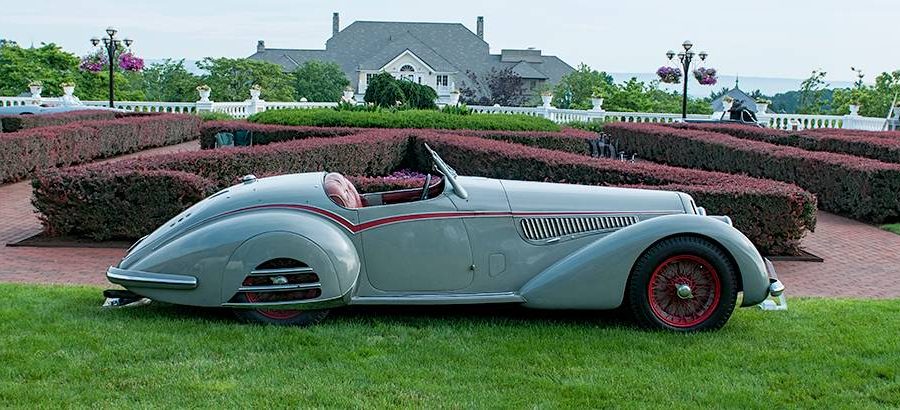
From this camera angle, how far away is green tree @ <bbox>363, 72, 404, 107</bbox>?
25266 mm

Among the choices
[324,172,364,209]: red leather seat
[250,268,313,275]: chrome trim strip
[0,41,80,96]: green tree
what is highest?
[0,41,80,96]: green tree

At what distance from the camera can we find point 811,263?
926 cm

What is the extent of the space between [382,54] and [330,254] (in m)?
55.6

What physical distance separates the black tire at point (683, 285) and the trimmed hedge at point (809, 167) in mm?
7577

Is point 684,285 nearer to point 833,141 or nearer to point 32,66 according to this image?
point 833,141

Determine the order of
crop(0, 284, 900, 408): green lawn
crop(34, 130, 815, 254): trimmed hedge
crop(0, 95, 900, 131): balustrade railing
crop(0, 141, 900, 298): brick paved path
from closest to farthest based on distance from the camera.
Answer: crop(0, 284, 900, 408): green lawn
crop(0, 141, 900, 298): brick paved path
crop(34, 130, 815, 254): trimmed hedge
crop(0, 95, 900, 131): balustrade railing

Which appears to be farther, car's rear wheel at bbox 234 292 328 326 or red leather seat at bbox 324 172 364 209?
red leather seat at bbox 324 172 364 209

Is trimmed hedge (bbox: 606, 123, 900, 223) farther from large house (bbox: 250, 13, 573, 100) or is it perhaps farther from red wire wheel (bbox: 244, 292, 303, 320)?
large house (bbox: 250, 13, 573, 100)

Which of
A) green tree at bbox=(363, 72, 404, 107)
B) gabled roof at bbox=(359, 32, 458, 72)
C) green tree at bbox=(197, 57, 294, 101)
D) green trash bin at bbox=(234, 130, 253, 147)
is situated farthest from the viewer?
gabled roof at bbox=(359, 32, 458, 72)

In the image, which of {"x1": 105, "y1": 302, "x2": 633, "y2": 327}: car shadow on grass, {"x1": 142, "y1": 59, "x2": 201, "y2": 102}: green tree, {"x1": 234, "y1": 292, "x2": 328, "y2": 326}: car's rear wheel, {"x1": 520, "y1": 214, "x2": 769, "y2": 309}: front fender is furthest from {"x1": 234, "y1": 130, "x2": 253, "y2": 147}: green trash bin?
{"x1": 142, "y1": 59, "x2": 201, "y2": 102}: green tree

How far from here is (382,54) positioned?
60.2 metres

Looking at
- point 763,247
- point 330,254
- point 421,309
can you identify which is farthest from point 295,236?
point 763,247

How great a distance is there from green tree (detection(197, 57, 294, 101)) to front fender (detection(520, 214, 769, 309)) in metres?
42.0

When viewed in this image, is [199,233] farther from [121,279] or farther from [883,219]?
[883,219]
